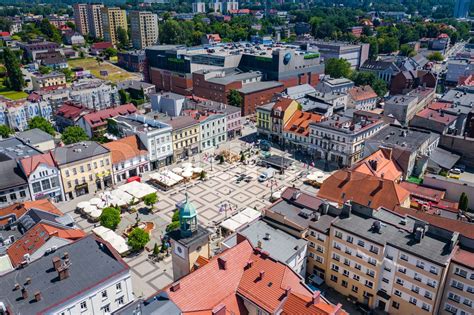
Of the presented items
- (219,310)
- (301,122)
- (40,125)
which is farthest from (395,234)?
(40,125)

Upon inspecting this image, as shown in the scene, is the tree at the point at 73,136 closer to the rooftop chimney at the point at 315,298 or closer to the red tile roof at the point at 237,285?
the red tile roof at the point at 237,285

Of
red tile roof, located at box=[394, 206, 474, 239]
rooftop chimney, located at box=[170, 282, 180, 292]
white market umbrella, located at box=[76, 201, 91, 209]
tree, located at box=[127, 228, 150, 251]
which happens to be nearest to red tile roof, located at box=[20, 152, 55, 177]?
white market umbrella, located at box=[76, 201, 91, 209]

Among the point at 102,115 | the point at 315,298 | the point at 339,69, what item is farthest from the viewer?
the point at 339,69

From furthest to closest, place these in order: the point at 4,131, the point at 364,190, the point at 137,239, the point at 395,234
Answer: the point at 4,131 < the point at 364,190 < the point at 137,239 < the point at 395,234

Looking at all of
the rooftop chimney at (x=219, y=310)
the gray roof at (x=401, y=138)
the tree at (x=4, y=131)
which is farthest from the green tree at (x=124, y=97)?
the rooftop chimney at (x=219, y=310)

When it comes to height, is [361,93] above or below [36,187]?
above

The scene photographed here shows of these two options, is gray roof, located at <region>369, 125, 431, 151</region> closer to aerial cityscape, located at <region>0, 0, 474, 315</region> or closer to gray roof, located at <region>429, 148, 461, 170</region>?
aerial cityscape, located at <region>0, 0, 474, 315</region>

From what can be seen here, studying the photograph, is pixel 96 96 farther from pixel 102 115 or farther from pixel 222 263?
pixel 222 263

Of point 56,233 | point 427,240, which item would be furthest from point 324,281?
point 56,233
